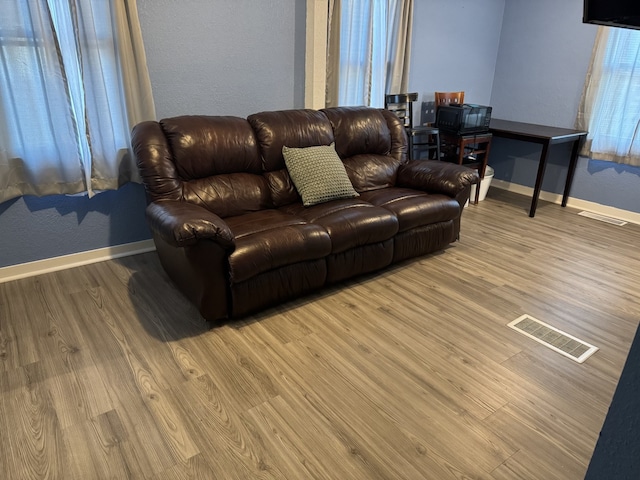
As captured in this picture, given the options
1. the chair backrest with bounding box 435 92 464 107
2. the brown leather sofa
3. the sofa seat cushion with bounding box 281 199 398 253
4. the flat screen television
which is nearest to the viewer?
the flat screen television

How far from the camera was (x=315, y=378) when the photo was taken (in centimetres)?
204

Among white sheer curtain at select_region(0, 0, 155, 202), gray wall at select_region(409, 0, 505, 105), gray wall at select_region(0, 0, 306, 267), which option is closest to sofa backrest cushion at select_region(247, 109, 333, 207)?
gray wall at select_region(0, 0, 306, 267)

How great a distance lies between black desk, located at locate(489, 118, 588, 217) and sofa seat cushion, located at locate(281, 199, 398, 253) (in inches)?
78.2

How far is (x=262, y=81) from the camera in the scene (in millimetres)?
3453

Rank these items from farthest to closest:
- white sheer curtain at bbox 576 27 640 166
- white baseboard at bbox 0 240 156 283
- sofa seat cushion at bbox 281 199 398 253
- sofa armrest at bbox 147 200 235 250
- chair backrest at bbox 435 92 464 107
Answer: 1. chair backrest at bbox 435 92 464 107
2. white sheer curtain at bbox 576 27 640 166
3. white baseboard at bbox 0 240 156 283
4. sofa seat cushion at bbox 281 199 398 253
5. sofa armrest at bbox 147 200 235 250

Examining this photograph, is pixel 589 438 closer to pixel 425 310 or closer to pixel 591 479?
pixel 425 310

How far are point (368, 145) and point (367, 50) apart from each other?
1.02 m

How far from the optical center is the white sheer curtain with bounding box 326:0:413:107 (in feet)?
12.1

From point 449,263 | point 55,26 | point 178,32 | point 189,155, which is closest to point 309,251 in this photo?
point 189,155

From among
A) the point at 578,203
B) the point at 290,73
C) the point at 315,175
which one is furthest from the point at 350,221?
the point at 578,203

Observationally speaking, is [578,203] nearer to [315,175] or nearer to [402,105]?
[402,105]

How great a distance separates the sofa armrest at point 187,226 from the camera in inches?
82.5

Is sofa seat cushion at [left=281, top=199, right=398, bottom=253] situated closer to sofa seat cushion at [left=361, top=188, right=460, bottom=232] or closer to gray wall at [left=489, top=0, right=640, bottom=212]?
sofa seat cushion at [left=361, top=188, right=460, bottom=232]

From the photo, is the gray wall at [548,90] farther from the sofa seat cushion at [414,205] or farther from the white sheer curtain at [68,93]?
the white sheer curtain at [68,93]
